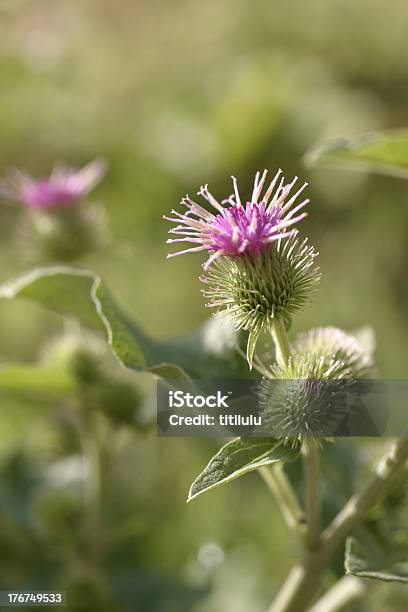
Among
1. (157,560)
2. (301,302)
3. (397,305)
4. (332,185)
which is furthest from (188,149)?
(301,302)

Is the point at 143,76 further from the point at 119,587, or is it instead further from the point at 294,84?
the point at 119,587

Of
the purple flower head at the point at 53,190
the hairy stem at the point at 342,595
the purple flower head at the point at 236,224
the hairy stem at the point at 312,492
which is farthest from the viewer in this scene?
the purple flower head at the point at 53,190

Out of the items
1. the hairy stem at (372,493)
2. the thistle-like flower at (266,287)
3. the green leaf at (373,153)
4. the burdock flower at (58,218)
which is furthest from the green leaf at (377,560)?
the burdock flower at (58,218)

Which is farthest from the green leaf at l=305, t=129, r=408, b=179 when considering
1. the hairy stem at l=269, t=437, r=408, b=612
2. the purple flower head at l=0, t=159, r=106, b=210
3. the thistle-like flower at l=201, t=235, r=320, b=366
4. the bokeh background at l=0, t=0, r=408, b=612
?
the purple flower head at l=0, t=159, r=106, b=210

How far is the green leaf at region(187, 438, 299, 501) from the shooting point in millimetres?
829

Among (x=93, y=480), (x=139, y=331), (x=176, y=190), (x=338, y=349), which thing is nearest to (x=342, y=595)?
(x=338, y=349)

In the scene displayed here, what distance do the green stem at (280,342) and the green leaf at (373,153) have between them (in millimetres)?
412

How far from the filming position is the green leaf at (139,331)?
4.03 feet

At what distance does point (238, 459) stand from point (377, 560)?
33 cm

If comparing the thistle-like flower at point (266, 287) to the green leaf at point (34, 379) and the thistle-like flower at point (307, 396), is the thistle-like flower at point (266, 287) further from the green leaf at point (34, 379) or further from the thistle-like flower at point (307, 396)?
Answer: the green leaf at point (34, 379)

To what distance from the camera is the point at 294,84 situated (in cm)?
586

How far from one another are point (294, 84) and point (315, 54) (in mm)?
1210

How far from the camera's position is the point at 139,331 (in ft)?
4.40

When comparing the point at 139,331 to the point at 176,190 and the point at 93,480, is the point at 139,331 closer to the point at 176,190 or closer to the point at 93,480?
the point at 93,480
